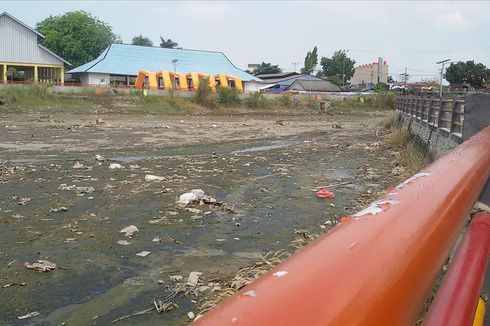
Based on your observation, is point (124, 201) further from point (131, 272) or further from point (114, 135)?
point (114, 135)

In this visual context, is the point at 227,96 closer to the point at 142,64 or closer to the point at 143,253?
the point at 142,64

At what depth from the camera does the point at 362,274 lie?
1.00 m

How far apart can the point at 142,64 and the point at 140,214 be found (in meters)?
42.1

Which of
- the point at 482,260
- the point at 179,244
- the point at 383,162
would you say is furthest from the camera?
the point at 383,162

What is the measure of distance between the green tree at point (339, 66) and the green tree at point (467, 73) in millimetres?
24517

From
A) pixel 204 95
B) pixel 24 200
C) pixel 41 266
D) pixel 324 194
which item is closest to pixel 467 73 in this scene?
pixel 204 95

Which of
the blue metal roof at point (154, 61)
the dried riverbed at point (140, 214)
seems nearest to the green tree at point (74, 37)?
the blue metal roof at point (154, 61)

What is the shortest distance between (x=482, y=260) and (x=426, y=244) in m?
1.27

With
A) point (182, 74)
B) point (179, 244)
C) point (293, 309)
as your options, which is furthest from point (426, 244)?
point (182, 74)

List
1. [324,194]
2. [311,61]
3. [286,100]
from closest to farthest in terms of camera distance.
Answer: [324,194] → [286,100] → [311,61]

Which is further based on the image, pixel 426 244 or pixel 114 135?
pixel 114 135

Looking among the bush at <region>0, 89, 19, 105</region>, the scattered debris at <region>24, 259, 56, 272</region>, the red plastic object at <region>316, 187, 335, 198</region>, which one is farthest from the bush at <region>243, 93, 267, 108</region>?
the scattered debris at <region>24, 259, 56, 272</region>

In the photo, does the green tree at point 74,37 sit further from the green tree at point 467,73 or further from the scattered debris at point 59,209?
the scattered debris at point 59,209

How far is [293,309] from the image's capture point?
0.86 m
